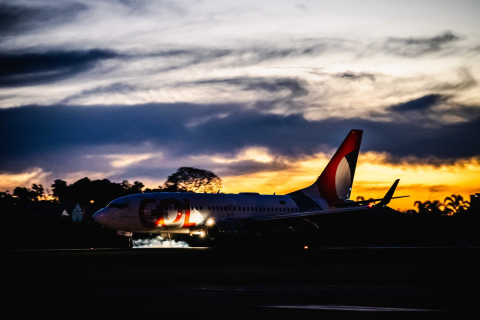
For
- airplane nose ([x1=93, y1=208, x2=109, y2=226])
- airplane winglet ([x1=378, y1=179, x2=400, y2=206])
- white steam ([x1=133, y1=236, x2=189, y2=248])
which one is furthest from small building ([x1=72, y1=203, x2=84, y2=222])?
airplane winglet ([x1=378, y1=179, x2=400, y2=206])

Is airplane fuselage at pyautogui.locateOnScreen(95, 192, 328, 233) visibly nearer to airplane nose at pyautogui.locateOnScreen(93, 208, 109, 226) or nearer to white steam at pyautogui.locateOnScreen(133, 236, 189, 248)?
airplane nose at pyautogui.locateOnScreen(93, 208, 109, 226)

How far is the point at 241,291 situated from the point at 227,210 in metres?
39.5

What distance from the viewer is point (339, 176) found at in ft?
220

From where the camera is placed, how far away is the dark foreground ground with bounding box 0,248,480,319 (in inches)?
515

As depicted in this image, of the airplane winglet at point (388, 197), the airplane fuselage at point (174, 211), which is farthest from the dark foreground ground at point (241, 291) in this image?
the airplane winglet at point (388, 197)

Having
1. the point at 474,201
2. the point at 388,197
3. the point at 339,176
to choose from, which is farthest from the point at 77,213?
the point at 388,197

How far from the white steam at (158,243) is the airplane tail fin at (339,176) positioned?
14.7 m

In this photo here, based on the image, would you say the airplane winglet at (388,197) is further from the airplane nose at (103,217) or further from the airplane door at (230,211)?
the airplane nose at (103,217)

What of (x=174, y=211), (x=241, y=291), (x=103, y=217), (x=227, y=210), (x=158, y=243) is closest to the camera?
(x=241, y=291)

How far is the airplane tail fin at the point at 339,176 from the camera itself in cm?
6694

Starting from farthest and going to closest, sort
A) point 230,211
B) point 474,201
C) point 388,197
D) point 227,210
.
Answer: point 474,201, point 230,211, point 227,210, point 388,197

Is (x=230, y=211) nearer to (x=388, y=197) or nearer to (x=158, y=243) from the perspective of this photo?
(x=158, y=243)

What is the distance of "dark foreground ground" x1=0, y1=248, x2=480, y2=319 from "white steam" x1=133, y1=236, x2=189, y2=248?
90.1 feet

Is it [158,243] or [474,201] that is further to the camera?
[474,201]
